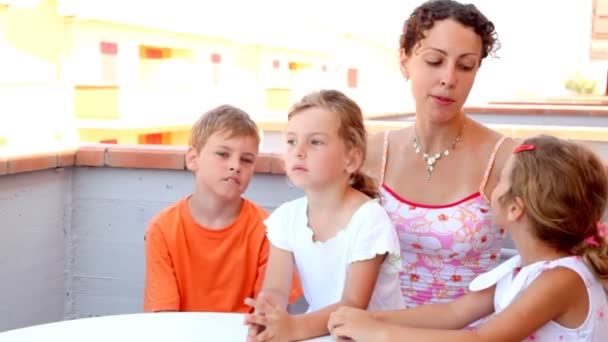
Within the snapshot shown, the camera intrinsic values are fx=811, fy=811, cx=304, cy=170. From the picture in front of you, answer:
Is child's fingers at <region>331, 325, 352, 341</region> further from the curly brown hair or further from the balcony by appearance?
the balcony

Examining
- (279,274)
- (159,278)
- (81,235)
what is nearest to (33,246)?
(81,235)

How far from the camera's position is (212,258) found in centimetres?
237

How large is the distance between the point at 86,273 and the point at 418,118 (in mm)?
1541

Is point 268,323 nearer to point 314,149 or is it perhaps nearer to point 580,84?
point 314,149

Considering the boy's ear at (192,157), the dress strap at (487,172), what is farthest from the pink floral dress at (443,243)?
the boy's ear at (192,157)

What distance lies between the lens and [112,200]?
9.93ft

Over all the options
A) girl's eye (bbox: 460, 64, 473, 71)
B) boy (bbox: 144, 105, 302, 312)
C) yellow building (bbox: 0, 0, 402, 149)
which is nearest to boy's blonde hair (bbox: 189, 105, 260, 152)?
boy (bbox: 144, 105, 302, 312)

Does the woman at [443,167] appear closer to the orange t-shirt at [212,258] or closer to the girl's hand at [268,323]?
the orange t-shirt at [212,258]

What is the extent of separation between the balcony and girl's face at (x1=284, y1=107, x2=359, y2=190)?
0.88 meters

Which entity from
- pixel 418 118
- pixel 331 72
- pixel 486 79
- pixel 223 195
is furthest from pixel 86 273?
pixel 331 72

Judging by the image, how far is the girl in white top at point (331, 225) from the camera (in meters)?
1.86

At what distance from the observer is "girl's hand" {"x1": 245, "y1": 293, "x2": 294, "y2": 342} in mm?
1553

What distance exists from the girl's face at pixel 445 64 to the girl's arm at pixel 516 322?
2.13 feet

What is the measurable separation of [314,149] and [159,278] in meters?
0.68
